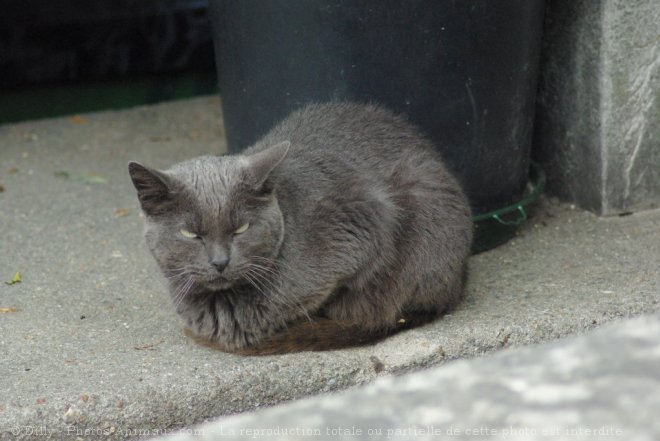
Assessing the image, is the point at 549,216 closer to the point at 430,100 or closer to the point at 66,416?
the point at 430,100

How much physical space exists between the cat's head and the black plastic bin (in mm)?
726

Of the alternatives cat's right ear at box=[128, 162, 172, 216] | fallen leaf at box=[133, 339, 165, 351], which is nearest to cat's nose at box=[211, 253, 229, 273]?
cat's right ear at box=[128, 162, 172, 216]

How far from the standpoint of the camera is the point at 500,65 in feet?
12.3

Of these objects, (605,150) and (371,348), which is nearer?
(371,348)

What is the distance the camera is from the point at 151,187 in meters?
2.93

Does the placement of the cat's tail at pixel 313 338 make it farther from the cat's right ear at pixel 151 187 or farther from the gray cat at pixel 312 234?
the cat's right ear at pixel 151 187

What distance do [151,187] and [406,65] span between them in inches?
48.1

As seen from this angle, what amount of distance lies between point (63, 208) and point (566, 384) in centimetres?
369

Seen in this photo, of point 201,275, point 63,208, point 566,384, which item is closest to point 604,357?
point 566,384

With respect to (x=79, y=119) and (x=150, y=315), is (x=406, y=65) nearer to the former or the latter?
(x=150, y=315)

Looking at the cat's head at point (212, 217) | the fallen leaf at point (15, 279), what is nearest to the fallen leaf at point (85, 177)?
the fallen leaf at point (15, 279)

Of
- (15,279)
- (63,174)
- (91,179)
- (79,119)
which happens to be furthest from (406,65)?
(79,119)

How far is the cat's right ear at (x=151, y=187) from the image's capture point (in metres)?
2.87

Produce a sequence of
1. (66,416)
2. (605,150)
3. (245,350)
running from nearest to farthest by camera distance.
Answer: (66,416)
(245,350)
(605,150)
